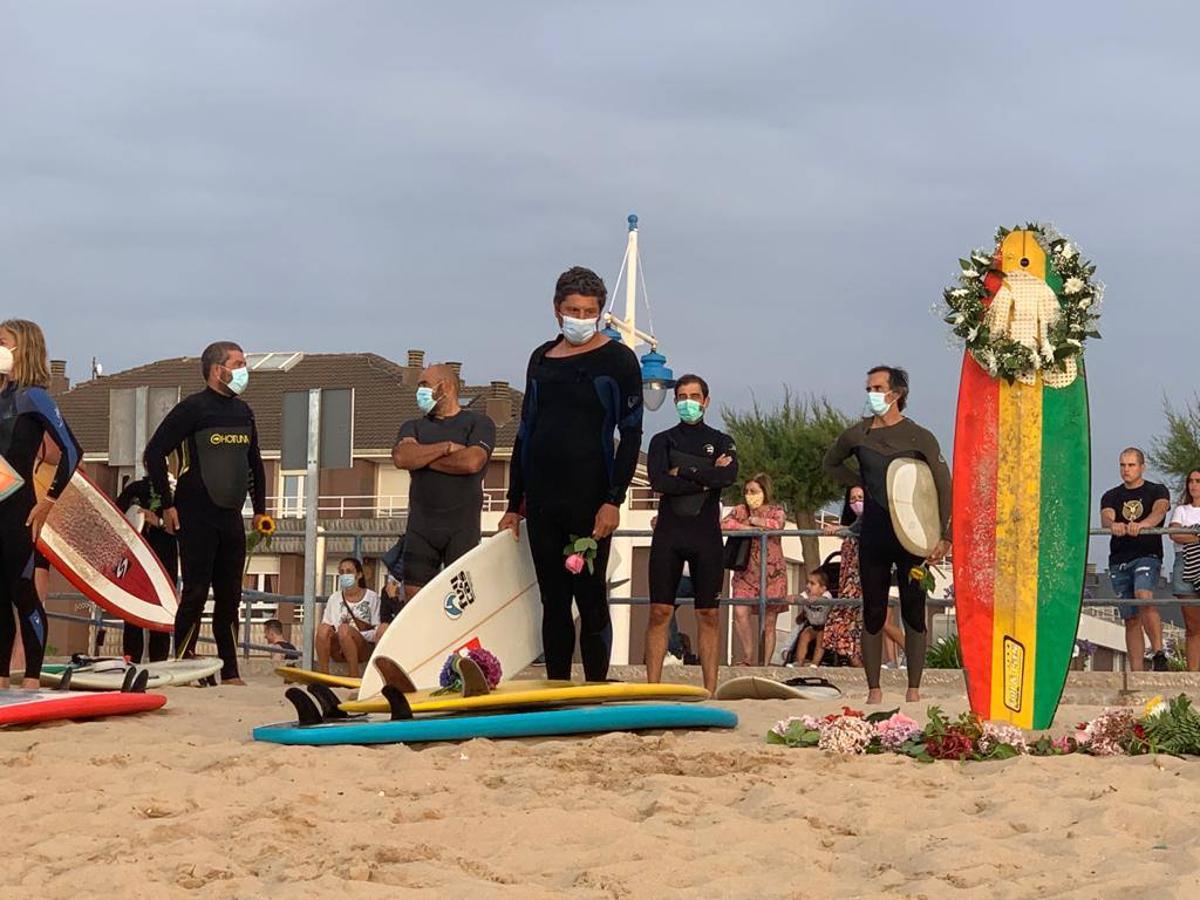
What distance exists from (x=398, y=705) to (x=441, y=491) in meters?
3.32

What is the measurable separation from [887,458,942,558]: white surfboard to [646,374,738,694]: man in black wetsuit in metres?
0.83

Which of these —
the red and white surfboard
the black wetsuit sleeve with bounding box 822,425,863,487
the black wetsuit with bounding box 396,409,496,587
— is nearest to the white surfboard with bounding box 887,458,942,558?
the black wetsuit sleeve with bounding box 822,425,863,487

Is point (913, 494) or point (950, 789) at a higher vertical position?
point (913, 494)

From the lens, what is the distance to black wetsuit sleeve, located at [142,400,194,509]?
1006 cm

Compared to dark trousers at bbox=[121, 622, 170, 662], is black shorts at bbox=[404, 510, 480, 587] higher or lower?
higher

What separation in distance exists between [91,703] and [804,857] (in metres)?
4.04

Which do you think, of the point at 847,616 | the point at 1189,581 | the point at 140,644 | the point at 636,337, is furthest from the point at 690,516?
the point at 636,337

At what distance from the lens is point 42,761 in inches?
261

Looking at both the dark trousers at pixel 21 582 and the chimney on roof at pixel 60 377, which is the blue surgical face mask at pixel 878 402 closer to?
the dark trousers at pixel 21 582

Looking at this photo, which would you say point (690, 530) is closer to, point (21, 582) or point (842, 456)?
point (842, 456)

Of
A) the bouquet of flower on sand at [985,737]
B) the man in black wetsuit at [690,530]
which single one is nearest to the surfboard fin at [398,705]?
the bouquet of flower on sand at [985,737]

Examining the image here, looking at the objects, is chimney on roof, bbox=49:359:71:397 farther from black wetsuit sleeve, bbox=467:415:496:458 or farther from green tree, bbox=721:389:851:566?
black wetsuit sleeve, bbox=467:415:496:458

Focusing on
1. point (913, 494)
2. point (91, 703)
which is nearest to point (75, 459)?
point (91, 703)

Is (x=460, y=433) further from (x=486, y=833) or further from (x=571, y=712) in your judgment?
(x=486, y=833)
